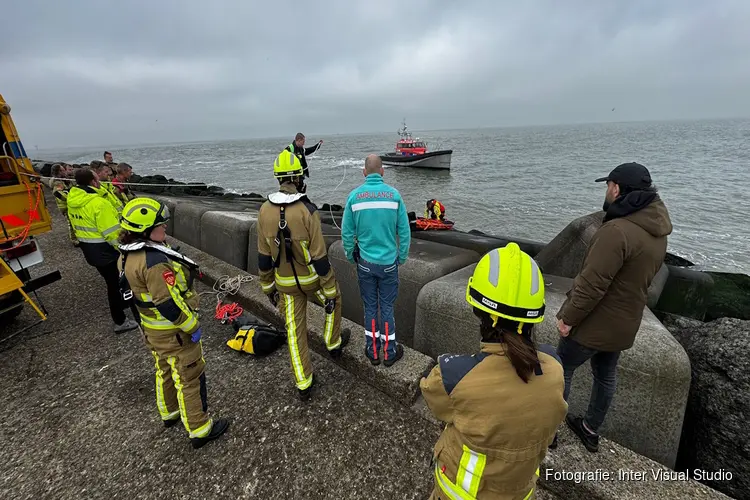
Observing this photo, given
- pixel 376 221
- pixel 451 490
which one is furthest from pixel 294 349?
pixel 451 490

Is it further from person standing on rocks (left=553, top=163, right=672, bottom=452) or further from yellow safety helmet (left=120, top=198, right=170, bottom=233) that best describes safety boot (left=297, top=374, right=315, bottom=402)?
person standing on rocks (left=553, top=163, right=672, bottom=452)

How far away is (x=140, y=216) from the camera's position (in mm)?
2445

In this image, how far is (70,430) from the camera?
3.04 meters

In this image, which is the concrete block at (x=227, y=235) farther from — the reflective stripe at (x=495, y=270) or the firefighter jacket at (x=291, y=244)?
the reflective stripe at (x=495, y=270)

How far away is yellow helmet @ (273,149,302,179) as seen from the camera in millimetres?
3086

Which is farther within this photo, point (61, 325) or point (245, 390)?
point (61, 325)

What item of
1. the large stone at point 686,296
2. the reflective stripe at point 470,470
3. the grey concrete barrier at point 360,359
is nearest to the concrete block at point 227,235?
the grey concrete barrier at point 360,359

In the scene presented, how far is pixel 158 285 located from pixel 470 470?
220 centimetres

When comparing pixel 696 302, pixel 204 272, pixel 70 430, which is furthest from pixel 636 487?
pixel 204 272

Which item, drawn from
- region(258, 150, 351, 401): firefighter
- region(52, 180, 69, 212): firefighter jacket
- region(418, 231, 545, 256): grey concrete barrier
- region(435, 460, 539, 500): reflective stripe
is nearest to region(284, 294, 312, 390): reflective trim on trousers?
region(258, 150, 351, 401): firefighter

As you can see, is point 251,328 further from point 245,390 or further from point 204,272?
point 204,272

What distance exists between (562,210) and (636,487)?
2073 centimetres

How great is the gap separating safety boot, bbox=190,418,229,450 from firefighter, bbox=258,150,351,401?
652 millimetres

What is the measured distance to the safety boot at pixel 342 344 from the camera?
3613mm
